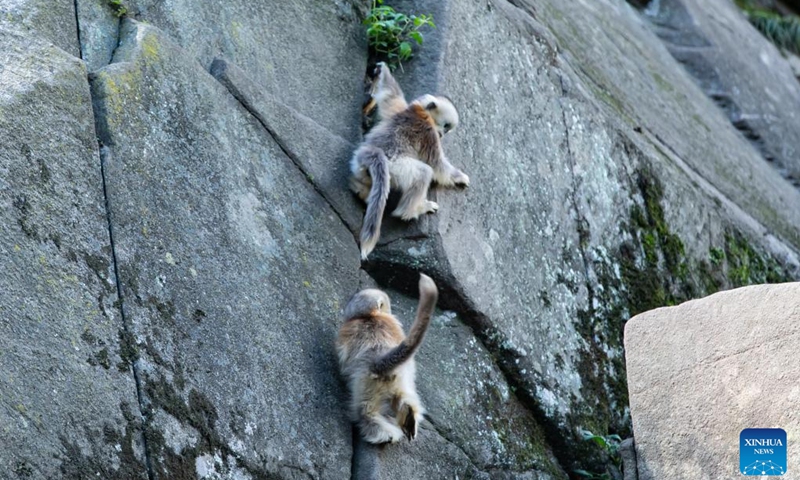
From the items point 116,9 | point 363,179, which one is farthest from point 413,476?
point 116,9

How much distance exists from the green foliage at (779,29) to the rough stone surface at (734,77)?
74.7 inches

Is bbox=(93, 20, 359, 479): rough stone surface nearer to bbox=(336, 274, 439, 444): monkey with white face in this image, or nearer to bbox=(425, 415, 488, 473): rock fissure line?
bbox=(336, 274, 439, 444): monkey with white face

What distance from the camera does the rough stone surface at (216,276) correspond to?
451cm

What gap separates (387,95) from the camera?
6.29 meters

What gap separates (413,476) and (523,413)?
1.04m

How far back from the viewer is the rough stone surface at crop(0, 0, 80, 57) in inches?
191

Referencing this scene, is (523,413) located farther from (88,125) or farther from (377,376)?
(88,125)

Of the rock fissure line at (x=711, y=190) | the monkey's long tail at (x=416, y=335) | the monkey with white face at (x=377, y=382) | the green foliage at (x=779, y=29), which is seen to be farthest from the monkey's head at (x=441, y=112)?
the green foliage at (x=779, y=29)

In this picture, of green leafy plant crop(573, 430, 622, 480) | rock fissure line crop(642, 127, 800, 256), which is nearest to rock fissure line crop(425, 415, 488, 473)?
green leafy plant crop(573, 430, 622, 480)

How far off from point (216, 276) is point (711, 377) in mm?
2118

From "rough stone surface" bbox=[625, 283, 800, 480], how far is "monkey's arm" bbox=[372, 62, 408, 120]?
187cm

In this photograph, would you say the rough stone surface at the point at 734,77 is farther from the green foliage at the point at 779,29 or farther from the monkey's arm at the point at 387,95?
the monkey's arm at the point at 387,95

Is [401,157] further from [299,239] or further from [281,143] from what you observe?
[299,239]

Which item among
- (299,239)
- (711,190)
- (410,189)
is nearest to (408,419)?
(299,239)
